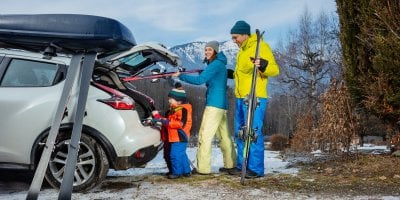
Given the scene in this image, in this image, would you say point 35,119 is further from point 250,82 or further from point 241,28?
point 241,28

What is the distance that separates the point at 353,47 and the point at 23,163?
15.7 feet

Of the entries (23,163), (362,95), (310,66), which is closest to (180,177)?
(23,163)

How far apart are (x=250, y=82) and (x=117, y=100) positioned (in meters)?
1.78

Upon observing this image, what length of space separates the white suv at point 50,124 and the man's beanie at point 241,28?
5.41 ft

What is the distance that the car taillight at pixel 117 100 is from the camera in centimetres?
547

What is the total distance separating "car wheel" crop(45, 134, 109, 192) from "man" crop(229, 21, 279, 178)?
1829 millimetres

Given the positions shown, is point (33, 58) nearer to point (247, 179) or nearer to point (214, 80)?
point (214, 80)

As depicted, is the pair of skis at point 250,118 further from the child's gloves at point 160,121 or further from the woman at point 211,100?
the child's gloves at point 160,121

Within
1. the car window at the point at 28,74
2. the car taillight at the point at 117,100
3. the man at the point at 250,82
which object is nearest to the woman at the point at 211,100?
the man at the point at 250,82

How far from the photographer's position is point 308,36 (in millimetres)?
38375

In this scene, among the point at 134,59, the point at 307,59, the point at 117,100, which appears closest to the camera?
the point at 117,100

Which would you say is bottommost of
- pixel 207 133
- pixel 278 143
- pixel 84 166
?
pixel 278 143

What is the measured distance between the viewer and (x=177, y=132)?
6.31 metres

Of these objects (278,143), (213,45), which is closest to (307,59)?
(278,143)
